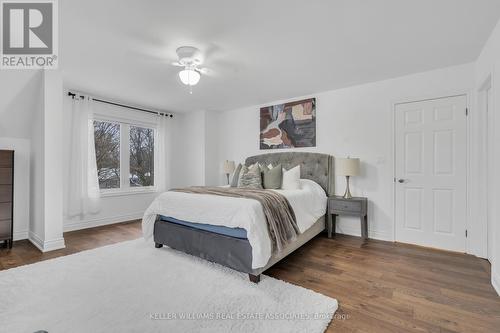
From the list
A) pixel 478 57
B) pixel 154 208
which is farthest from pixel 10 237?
pixel 478 57

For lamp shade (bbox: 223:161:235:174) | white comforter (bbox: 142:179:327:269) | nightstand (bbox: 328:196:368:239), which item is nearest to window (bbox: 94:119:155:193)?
lamp shade (bbox: 223:161:235:174)

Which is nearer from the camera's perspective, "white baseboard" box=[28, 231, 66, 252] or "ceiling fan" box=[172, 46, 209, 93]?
"ceiling fan" box=[172, 46, 209, 93]

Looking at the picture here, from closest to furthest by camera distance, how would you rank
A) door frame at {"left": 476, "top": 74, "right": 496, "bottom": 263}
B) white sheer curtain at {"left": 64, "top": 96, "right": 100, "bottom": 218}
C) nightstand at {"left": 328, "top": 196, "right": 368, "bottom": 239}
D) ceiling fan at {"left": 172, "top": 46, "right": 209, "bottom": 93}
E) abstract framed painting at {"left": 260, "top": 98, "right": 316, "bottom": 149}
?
ceiling fan at {"left": 172, "top": 46, "right": 209, "bottom": 93} → door frame at {"left": 476, "top": 74, "right": 496, "bottom": 263} → nightstand at {"left": 328, "top": 196, "right": 368, "bottom": 239} → white sheer curtain at {"left": 64, "top": 96, "right": 100, "bottom": 218} → abstract framed painting at {"left": 260, "top": 98, "right": 316, "bottom": 149}

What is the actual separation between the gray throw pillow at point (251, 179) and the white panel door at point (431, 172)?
6.62 feet

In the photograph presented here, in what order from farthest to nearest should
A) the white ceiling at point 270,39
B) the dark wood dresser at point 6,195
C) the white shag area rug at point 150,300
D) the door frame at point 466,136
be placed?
the dark wood dresser at point 6,195 < the door frame at point 466,136 < the white ceiling at point 270,39 < the white shag area rug at point 150,300

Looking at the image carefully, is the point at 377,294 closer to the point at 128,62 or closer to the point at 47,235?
the point at 128,62

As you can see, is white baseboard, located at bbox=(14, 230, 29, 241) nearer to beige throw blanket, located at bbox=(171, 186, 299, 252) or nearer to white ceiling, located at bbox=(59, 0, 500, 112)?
white ceiling, located at bbox=(59, 0, 500, 112)

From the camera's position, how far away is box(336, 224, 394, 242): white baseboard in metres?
3.51

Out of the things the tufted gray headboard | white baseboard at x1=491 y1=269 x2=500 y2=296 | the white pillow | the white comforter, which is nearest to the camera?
white baseboard at x1=491 y1=269 x2=500 y2=296

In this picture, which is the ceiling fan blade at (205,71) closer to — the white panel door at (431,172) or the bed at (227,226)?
the bed at (227,226)

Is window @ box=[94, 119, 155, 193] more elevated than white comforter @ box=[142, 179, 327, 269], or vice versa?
window @ box=[94, 119, 155, 193]

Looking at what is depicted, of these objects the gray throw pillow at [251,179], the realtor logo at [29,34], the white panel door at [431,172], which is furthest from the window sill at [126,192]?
the white panel door at [431,172]

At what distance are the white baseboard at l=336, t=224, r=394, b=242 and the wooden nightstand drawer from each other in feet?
1.59

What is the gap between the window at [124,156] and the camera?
4.56 meters
